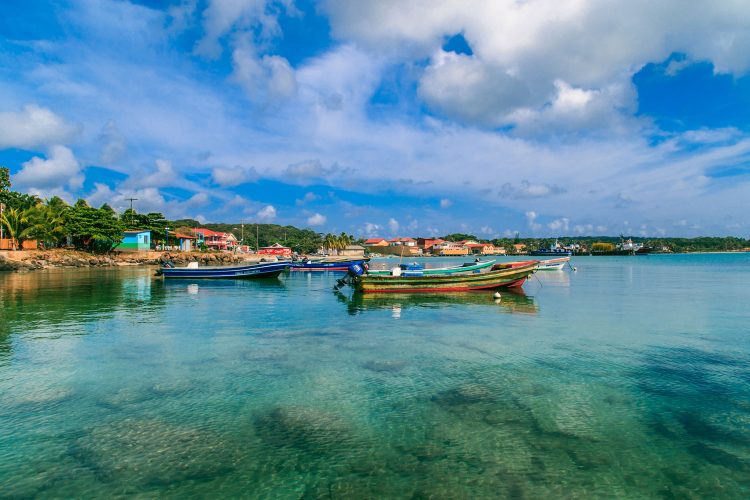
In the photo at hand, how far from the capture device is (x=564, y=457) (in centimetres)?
638

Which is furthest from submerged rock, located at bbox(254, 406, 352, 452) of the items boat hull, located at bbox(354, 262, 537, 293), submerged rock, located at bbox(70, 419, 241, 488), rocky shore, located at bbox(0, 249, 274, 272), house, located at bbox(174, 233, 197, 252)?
house, located at bbox(174, 233, 197, 252)

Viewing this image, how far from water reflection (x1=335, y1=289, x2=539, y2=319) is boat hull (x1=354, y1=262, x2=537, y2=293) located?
418 millimetres

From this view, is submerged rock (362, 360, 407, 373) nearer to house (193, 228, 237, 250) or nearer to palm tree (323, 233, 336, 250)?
house (193, 228, 237, 250)

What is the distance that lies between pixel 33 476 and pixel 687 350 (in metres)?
16.1

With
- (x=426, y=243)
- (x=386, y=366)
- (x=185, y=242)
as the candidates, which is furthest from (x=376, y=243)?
(x=386, y=366)

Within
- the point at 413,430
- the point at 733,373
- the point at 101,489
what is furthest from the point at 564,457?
the point at 733,373

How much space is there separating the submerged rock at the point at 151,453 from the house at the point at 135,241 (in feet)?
239

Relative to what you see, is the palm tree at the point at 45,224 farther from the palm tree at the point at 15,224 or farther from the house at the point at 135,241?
the house at the point at 135,241

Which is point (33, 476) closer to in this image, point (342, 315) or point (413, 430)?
point (413, 430)

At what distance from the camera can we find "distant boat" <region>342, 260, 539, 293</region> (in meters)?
28.5

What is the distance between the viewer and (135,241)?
71688mm

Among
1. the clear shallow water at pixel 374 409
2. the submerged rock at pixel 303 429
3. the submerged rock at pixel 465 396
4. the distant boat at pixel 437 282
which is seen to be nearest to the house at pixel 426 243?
the distant boat at pixel 437 282

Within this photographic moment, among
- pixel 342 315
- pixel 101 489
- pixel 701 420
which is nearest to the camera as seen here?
pixel 101 489

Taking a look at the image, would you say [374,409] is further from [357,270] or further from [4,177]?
[4,177]
